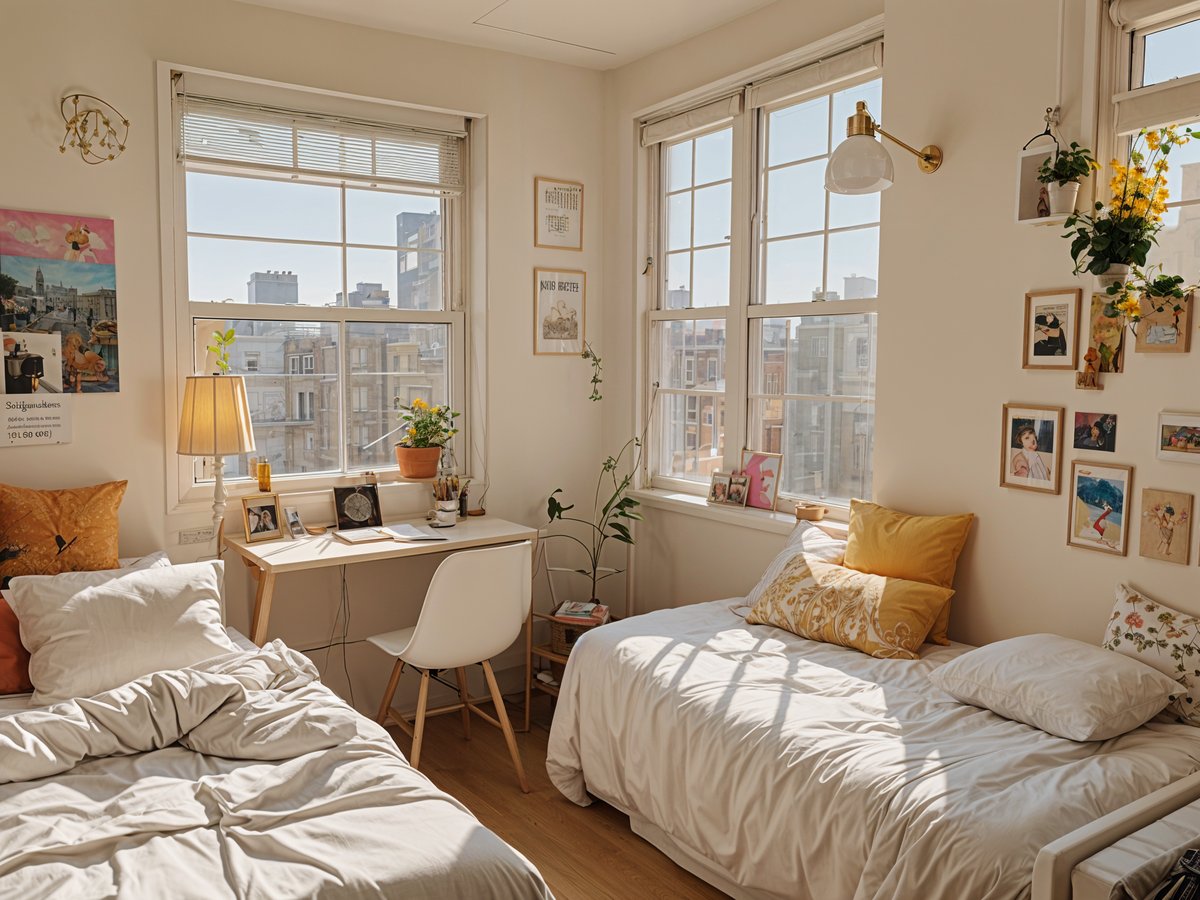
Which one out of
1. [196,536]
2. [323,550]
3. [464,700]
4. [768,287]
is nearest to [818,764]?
[464,700]

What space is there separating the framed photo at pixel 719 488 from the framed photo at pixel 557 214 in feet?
4.35

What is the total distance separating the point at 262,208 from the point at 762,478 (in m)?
2.30

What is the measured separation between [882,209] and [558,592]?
230 cm

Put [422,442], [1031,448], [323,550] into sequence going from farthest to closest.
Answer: [422,442] < [323,550] < [1031,448]

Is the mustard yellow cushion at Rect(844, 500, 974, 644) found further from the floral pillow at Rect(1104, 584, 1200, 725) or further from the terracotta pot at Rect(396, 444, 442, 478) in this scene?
the terracotta pot at Rect(396, 444, 442, 478)

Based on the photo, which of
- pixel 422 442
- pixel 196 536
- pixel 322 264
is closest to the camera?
pixel 196 536

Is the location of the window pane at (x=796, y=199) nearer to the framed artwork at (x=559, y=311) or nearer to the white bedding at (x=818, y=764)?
the framed artwork at (x=559, y=311)

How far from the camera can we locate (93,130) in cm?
327

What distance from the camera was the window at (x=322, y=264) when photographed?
3.65m

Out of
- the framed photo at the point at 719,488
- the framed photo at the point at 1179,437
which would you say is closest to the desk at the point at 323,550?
the framed photo at the point at 719,488

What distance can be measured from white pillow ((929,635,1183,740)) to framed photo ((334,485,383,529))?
91.0 inches

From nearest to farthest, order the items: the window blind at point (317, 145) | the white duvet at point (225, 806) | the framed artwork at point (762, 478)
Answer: the white duvet at point (225, 806) → the window blind at point (317, 145) → the framed artwork at point (762, 478)

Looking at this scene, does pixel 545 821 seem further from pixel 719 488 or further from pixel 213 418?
pixel 213 418

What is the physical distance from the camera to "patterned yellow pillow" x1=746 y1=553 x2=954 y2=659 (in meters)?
2.89
